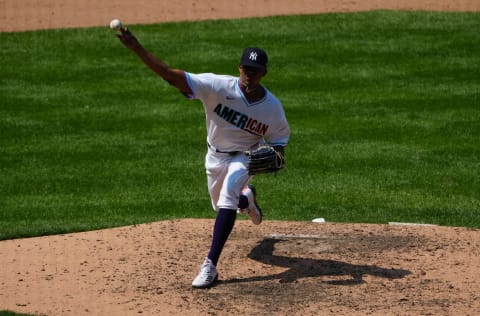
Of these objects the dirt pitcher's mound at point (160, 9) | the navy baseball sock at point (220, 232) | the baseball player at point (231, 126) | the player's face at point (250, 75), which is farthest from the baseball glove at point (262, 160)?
the dirt pitcher's mound at point (160, 9)

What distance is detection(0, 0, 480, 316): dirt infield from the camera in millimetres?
6590

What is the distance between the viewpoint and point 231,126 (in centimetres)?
737

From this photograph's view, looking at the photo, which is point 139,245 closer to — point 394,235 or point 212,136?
point 212,136

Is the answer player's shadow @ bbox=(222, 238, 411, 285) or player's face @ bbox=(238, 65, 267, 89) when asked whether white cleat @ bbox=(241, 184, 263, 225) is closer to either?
player's shadow @ bbox=(222, 238, 411, 285)

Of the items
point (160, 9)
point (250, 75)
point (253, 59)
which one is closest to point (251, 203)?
point (250, 75)

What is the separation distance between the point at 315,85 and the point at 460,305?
Result: 7.24 metres

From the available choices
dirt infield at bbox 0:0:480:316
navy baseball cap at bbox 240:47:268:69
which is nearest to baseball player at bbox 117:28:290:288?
navy baseball cap at bbox 240:47:268:69

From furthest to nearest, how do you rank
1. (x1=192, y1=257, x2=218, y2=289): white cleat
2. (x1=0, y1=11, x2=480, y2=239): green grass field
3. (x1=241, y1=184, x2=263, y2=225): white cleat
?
1. (x1=0, y1=11, x2=480, y2=239): green grass field
2. (x1=241, y1=184, x2=263, y2=225): white cleat
3. (x1=192, y1=257, x2=218, y2=289): white cleat

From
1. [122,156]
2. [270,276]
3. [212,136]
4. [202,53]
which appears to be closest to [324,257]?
[270,276]

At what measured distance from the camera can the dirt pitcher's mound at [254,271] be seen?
6590mm

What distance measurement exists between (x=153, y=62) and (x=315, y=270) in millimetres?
2034

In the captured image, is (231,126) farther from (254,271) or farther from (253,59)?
(254,271)

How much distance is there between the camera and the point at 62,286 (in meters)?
7.01

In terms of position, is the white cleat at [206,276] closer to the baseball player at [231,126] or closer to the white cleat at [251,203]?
the baseball player at [231,126]
